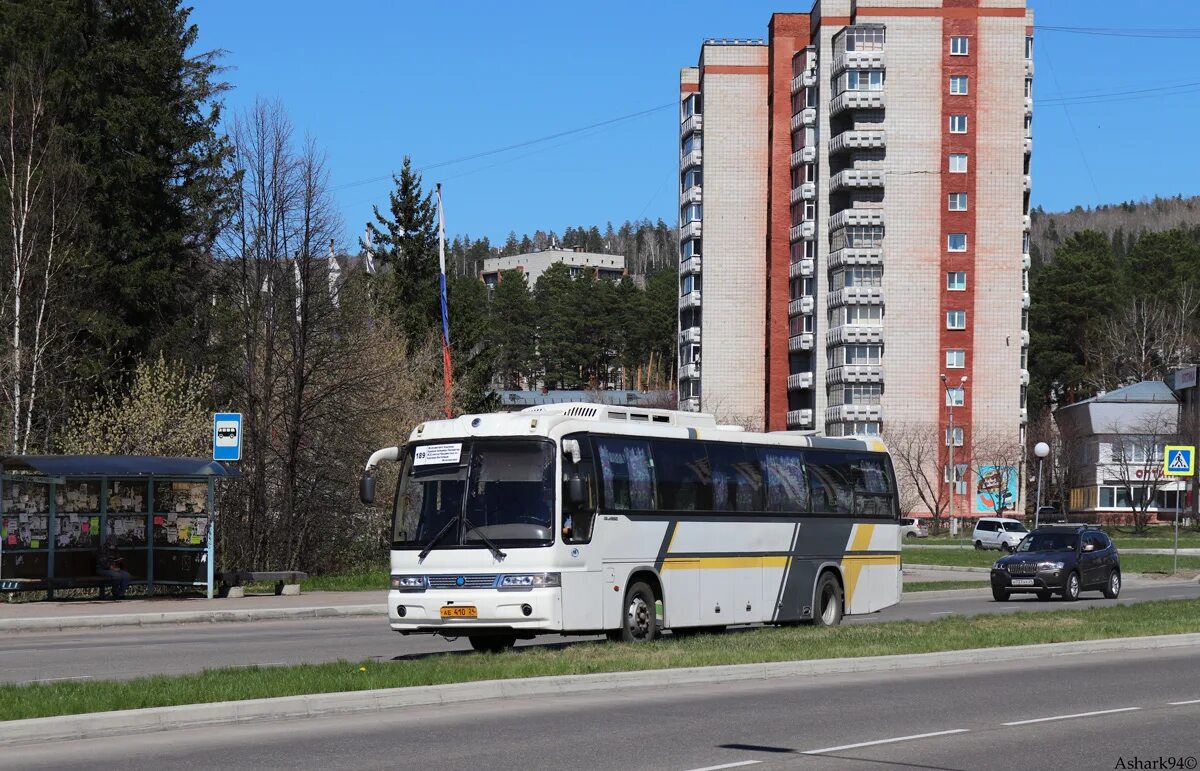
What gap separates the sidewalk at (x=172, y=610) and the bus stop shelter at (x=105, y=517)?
2.03 feet

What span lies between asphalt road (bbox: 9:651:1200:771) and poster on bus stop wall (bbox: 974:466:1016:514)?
8246 centimetres

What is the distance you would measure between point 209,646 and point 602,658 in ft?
24.5

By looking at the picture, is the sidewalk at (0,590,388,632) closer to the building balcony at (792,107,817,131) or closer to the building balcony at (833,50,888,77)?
the building balcony at (833,50,888,77)

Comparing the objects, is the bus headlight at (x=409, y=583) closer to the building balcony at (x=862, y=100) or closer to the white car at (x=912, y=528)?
the white car at (x=912, y=528)

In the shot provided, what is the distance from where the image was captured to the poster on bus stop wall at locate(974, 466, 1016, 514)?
96.5m

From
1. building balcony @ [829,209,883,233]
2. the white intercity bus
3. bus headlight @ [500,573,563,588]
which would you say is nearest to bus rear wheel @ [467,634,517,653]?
the white intercity bus

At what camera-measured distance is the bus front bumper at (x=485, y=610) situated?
1859 cm

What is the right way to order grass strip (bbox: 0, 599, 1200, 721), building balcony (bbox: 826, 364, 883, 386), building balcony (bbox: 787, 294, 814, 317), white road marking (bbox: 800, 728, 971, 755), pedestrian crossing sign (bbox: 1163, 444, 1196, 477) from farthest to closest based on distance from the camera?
building balcony (bbox: 787, 294, 814, 317)
building balcony (bbox: 826, 364, 883, 386)
pedestrian crossing sign (bbox: 1163, 444, 1196, 477)
grass strip (bbox: 0, 599, 1200, 721)
white road marking (bbox: 800, 728, 971, 755)

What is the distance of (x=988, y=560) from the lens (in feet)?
186

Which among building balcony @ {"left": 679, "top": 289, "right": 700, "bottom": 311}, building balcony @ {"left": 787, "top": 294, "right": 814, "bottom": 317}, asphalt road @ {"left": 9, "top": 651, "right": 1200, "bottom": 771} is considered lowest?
asphalt road @ {"left": 9, "top": 651, "right": 1200, "bottom": 771}

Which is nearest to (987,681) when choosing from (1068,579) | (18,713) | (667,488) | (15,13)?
(667,488)

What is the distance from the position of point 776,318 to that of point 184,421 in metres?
71.7

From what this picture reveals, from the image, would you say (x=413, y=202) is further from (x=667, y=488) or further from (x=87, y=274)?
(x=667, y=488)

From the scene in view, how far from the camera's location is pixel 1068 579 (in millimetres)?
33594
